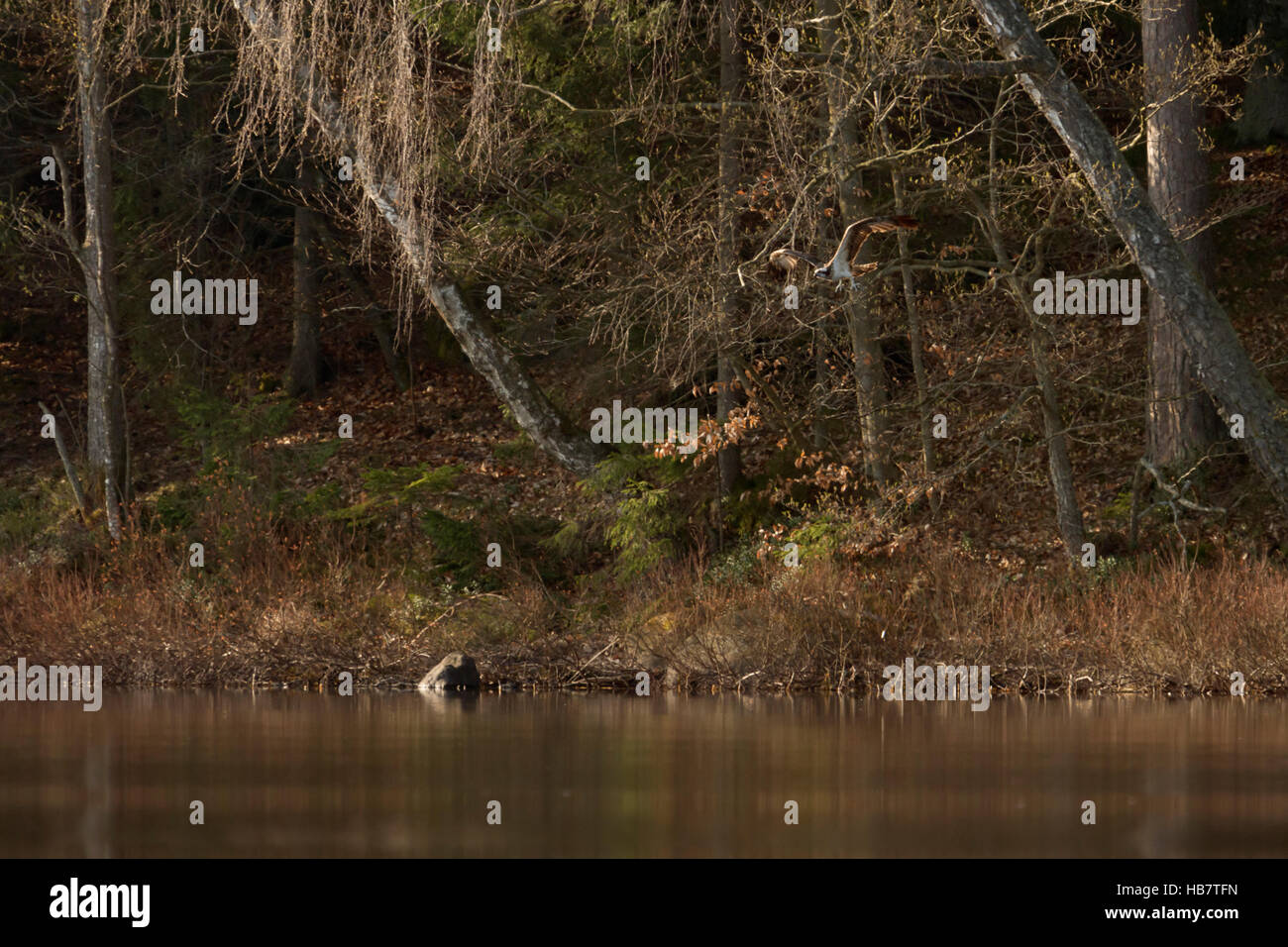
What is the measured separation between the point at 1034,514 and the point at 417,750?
1091 centimetres

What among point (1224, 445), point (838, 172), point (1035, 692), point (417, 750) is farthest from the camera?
point (1224, 445)

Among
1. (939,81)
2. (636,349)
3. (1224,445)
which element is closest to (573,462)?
(636,349)

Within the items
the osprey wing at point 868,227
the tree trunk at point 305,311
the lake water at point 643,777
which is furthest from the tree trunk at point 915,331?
the tree trunk at point 305,311

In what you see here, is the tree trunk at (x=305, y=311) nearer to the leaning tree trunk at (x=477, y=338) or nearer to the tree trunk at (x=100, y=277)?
the tree trunk at (x=100, y=277)

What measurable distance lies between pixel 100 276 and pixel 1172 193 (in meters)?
14.7

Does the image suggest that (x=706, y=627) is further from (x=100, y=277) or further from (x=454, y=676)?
(x=100, y=277)

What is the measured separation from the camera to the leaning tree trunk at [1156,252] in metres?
17.9

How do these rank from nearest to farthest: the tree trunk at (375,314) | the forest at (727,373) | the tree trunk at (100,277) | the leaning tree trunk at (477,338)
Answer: the forest at (727,373) → the leaning tree trunk at (477,338) → the tree trunk at (100,277) → the tree trunk at (375,314)

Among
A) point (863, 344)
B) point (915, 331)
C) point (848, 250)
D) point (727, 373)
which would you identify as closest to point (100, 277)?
point (727, 373)

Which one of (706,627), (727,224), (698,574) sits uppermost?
(727,224)

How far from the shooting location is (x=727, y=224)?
65.6 feet

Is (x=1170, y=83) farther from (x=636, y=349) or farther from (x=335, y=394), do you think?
(x=335, y=394)

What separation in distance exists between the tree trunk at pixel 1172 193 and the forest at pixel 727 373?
0.06 m

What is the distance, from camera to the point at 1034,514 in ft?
71.4
